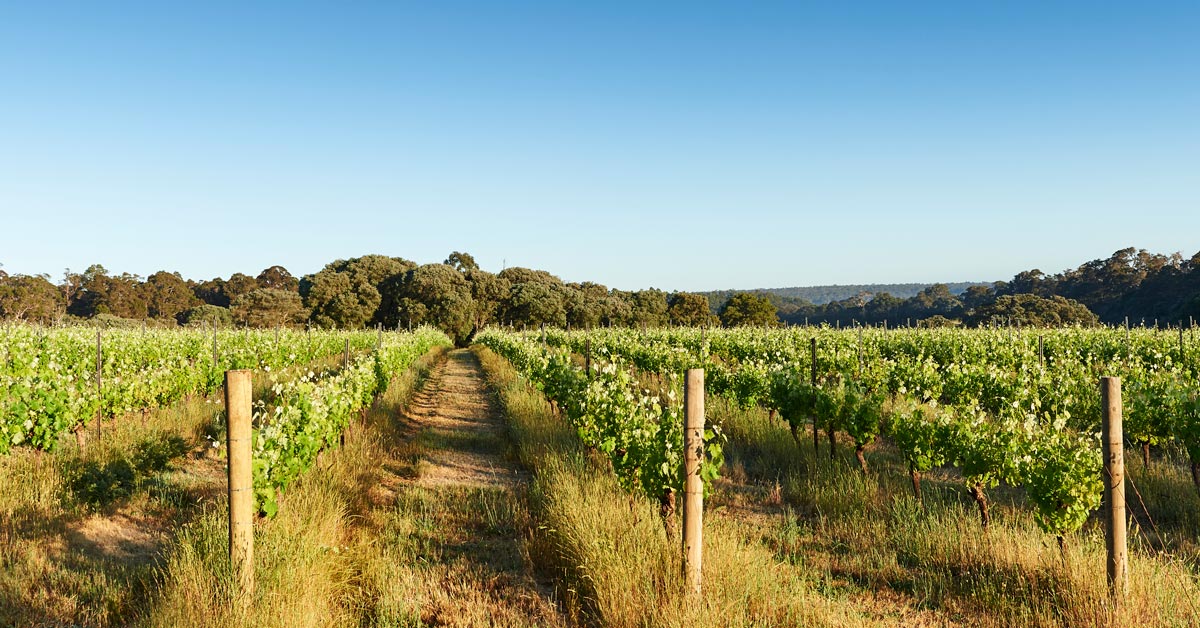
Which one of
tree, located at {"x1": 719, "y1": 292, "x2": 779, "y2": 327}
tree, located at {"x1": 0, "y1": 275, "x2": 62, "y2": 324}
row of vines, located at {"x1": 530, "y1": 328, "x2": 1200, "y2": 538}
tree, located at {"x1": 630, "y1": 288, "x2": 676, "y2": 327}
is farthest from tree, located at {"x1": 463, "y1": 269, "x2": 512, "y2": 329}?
Answer: row of vines, located at {"x1": 530, "y1": 328, "x2": 1200, "y2": 538}

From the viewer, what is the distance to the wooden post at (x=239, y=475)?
381 cm

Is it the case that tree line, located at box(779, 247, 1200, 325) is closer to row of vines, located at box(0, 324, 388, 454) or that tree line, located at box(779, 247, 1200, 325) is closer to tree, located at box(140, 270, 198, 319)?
row of vines, located at box(0, 324, 388, 454)

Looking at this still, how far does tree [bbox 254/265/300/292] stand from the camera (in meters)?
82.8

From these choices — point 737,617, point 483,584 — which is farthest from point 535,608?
point 737,617

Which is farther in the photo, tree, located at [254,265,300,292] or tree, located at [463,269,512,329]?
tree, located at [254,265,300,292]

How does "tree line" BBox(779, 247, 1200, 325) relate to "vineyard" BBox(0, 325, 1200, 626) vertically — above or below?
above

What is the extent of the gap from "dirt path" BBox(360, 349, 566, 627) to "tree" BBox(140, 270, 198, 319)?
76.2 metres

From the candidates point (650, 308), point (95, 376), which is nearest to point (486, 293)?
point (650, 308)

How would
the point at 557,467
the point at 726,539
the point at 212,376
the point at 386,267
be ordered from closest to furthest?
the point at 726,539, the point at 557,467, the point at 212,376, the point at 386,267

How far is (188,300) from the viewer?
247 feet

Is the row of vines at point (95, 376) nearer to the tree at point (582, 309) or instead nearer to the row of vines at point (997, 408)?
the row of vines at point (997, 408)

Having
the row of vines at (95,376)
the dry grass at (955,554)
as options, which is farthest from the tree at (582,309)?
the dry grass at (955,554)

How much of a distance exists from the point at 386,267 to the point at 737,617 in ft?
215

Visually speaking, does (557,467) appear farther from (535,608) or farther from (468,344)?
(468,344)
